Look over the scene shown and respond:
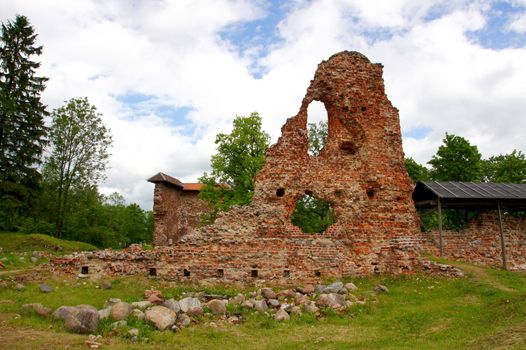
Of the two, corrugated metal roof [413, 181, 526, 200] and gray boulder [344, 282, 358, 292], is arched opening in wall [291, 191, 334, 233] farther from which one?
gray boulder [344, 282, 358, 292]

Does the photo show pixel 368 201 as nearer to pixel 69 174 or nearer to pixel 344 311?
pixel 344 311

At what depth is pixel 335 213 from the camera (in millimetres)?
13969

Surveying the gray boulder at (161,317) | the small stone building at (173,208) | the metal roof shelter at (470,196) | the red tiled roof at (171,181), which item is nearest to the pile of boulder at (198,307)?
the gray boulder at (161,317)

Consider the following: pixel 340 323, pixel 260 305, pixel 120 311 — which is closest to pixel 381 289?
pixel 340 323

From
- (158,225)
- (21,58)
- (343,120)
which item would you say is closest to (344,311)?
(343,120)

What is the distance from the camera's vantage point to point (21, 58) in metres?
25.6

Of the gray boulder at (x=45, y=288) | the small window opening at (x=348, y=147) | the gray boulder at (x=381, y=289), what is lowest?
the gray boulder at (x=381, y=289)

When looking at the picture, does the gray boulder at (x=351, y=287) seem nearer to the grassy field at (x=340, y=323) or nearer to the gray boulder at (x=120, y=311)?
the grassy field at (x=340, y=323)

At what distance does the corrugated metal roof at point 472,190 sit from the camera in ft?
50.2

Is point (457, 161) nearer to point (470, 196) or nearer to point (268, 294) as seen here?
point (470, 196)

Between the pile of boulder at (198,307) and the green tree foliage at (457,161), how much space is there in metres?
18.9

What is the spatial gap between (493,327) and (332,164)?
302 inches

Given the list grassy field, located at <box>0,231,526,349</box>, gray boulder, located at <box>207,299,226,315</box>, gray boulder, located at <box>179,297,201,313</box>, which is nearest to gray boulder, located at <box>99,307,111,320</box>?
grassy field, located at <box>0,231,526,349</box>

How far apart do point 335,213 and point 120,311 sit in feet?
26.3
